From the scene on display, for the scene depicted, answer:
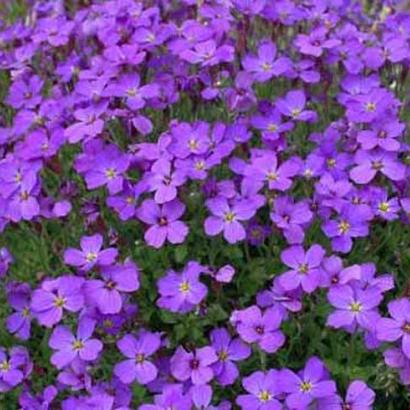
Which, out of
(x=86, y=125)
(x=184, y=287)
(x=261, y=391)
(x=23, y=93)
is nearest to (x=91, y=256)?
(x=184, y=287)

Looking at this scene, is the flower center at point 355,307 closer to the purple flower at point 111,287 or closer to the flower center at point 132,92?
the purple flower at point 111,287

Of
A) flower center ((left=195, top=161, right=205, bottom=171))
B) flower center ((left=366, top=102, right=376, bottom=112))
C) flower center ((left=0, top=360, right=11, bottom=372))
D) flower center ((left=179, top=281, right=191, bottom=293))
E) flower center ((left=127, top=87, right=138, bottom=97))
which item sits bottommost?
flower center ((left=0, top=360, right=11, bottom=372))

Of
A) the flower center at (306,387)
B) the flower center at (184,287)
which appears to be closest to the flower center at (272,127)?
the flower center at (184,287)

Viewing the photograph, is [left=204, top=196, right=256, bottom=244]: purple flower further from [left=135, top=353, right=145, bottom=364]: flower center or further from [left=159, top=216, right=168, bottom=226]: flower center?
[left=135, top=353, right=145, bottom=364]: flower center

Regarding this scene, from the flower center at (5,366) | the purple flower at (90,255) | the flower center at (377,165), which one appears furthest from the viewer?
the flower center at (377,165)

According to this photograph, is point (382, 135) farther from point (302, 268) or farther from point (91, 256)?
point (91, 256)

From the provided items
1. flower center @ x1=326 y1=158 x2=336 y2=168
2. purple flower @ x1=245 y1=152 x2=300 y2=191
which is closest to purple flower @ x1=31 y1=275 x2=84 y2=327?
purple flower @ x1=245 y1=152 x2=300 y2=191

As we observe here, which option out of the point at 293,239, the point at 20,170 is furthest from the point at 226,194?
the point at 20,170
